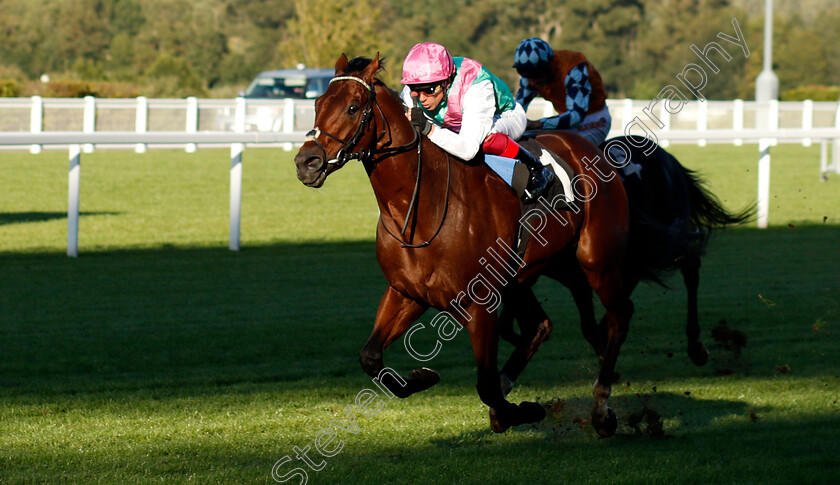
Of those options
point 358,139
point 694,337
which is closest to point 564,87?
point 694,337

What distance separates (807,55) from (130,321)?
59.0m

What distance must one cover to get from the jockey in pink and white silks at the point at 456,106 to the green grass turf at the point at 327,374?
47.9 inches

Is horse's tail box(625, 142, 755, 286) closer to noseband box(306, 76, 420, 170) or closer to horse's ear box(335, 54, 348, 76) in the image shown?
noseband box(306, 76, 420, 170)

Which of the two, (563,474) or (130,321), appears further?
(130,321)

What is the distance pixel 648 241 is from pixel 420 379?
A: 1.75 meters

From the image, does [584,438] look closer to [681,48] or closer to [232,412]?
[232,412]

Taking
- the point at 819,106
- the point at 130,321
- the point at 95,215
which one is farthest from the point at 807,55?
the point at 130,321

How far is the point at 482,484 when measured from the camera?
395cm

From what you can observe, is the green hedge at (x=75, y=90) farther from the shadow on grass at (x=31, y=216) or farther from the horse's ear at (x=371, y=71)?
the horse's ear at (x=371, y=71)

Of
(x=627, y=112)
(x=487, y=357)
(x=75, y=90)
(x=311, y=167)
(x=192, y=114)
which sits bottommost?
(x=487, y=357)

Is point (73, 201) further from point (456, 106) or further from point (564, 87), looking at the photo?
point (456, 106)

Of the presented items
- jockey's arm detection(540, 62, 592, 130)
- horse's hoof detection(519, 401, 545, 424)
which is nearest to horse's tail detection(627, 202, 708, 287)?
jockey's arm detection(540, 62, 592, 130)

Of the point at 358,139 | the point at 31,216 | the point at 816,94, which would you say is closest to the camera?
the point at 358,139

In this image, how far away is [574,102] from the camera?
5750 mm
